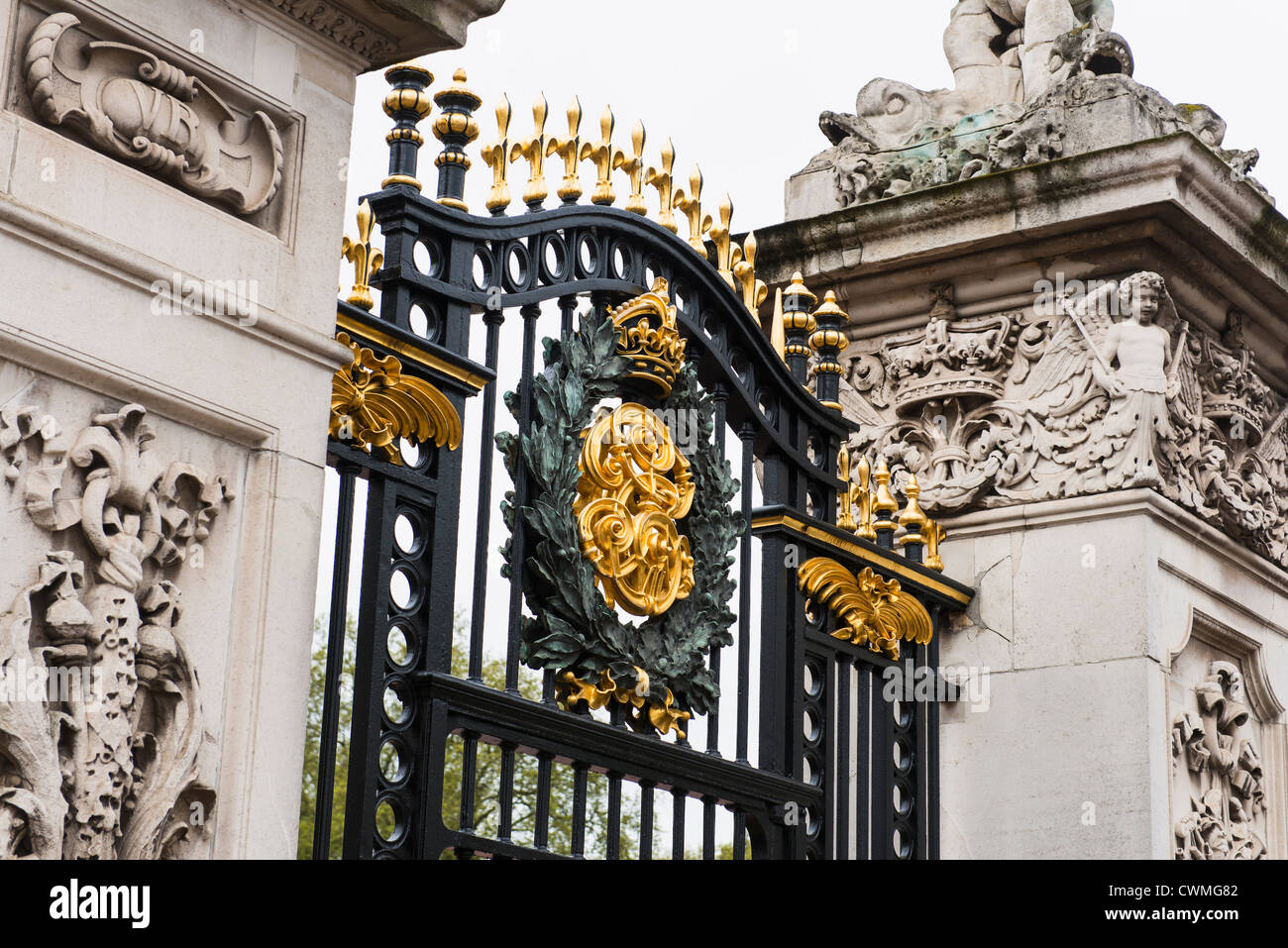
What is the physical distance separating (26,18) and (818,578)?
10.5ft

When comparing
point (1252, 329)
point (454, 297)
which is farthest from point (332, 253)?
point (1252, 329)

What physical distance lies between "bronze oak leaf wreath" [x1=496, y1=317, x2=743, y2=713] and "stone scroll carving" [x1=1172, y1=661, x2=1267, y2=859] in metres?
1.93

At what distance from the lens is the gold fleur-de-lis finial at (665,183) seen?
5.93 m

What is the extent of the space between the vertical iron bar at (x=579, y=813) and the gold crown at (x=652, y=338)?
3.72ft

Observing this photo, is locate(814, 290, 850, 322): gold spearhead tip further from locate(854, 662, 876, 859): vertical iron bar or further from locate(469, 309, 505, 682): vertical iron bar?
locate(469, 309, 505, 682): vertical iron bar

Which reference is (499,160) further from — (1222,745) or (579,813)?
(1222,745)

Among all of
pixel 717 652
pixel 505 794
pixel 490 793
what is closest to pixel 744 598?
pixel 717 652

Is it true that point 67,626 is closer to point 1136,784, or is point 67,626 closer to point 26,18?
point 26,18

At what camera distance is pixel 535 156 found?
555cm

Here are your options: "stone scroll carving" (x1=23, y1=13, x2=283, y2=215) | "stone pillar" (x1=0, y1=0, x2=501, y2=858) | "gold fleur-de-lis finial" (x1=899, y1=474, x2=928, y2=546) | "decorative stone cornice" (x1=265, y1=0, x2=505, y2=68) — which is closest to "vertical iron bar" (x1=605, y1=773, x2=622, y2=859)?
"stone pillar" (x1=0, y1=0, x2=501, y2=858)

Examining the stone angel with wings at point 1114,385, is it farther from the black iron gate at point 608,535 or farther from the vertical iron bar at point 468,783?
the vertical iron bar at point 468,783

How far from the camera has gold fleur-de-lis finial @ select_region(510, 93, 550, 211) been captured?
5.51 meters

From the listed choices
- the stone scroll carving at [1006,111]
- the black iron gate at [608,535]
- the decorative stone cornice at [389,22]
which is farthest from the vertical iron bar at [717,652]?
the decorative stone cornice at [389,22]

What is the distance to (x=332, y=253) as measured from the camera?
4441mm
